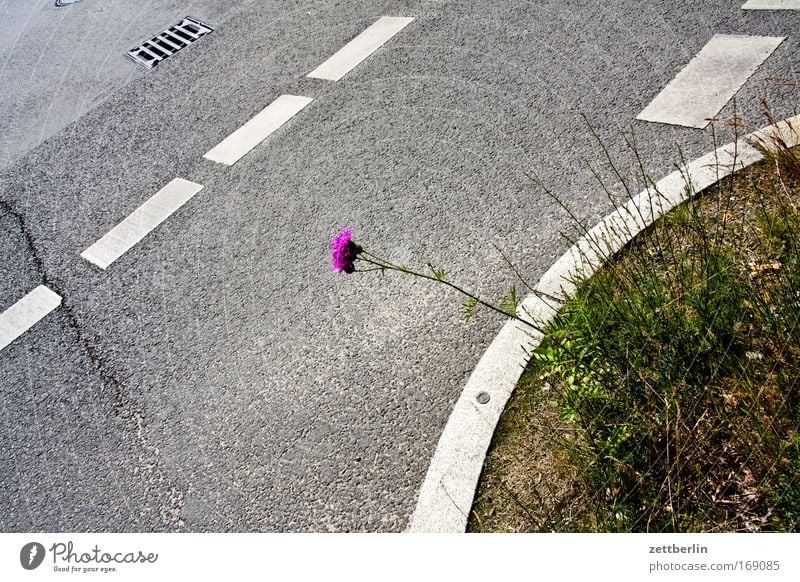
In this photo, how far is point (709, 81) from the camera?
4113 millimetres

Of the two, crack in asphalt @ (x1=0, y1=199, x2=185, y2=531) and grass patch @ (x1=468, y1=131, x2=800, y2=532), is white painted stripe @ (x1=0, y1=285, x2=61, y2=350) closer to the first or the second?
crack in asphalt @ (x1=0, y1=199, x2=185, y2=531)

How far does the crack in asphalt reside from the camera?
313cm

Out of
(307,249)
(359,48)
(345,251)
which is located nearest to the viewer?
(345,251)

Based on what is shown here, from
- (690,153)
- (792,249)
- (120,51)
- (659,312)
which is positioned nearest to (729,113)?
(690,153)

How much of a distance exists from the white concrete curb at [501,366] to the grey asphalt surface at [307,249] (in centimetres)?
13

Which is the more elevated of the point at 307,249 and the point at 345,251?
the point at 345,251

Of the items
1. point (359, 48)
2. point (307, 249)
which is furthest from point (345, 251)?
point (359, 48)

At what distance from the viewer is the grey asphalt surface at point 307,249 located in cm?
318

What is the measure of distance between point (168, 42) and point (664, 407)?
5911mm

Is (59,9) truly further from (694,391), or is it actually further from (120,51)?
(694,391)

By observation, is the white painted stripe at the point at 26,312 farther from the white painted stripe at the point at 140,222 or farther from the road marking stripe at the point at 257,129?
the road marking stripe at the point at 257,129

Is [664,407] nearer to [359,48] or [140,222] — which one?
[140,222]

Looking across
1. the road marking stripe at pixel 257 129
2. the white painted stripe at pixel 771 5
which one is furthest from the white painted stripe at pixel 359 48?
the white painted stripe at pixel 771 5
